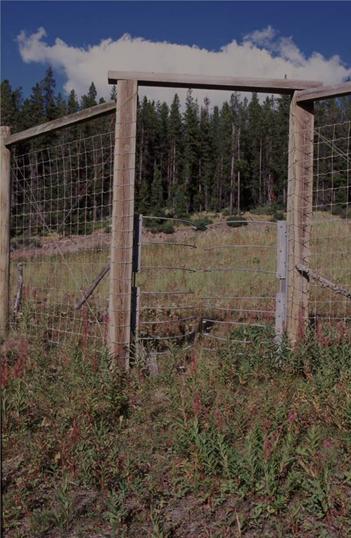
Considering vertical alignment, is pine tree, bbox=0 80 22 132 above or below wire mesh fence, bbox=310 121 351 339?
above

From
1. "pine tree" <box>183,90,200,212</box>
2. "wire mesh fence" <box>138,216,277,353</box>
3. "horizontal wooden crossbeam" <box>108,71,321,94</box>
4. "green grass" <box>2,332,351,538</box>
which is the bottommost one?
"green grass" <box>2,332,351,538</box>

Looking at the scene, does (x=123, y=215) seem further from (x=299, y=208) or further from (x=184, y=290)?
(x=184, y=290)

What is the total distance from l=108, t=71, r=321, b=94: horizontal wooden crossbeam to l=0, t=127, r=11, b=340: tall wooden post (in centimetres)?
234

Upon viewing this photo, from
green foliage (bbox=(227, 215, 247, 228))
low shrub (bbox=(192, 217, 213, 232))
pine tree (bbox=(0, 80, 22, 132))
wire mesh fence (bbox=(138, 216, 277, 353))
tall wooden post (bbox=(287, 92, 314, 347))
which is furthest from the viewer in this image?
pine tree (bbox=(0, 80, 22, 132))

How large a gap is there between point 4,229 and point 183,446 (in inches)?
184

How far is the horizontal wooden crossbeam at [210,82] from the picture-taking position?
568 centimetres

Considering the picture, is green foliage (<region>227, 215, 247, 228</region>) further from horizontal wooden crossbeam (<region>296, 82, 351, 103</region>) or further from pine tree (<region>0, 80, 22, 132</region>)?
pine tree (<region>0, 80, 22, 132</region>)

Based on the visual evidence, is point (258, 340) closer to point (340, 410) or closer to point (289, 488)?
point (340, 410)

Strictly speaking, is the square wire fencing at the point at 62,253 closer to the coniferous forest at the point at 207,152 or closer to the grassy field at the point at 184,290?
the grassy field at the point at 184,290

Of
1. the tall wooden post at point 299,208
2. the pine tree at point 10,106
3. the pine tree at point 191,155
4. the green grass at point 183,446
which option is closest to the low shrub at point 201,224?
the tall wooden post at point 299,208

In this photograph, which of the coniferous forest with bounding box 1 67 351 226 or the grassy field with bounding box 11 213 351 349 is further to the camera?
the coniferous forest with bounding box 1 67 351 226

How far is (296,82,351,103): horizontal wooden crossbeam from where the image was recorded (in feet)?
17.7

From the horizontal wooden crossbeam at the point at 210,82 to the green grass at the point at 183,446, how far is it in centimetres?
265

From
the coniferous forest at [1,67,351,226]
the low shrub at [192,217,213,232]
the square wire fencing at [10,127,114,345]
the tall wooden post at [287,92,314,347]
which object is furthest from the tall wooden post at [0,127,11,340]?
the coniferous forest at [1,67,351,226]
